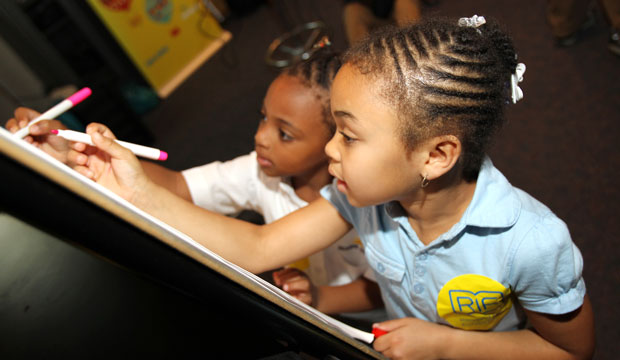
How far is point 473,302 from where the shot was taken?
0.68 m

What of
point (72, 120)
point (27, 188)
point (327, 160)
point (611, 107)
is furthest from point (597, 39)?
point (72, 120)

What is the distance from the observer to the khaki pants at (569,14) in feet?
6.63

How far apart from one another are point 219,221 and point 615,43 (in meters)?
2.37

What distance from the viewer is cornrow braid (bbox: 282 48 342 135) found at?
932 millimetres

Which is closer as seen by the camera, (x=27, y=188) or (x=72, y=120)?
(x=27, y=188)

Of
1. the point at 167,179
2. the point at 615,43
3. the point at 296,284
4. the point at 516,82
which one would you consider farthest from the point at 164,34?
the point at 516,82

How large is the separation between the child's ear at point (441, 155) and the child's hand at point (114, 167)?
1.43 feet

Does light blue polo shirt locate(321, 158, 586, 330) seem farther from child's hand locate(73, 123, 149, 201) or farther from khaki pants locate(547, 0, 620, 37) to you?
khaki pants locate(547, 0, 620, 37)

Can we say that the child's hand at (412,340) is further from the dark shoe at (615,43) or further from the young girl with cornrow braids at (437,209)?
the dark shoe at (615,43)

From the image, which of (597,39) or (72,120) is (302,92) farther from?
(597,39)

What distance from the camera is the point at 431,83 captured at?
535 millimetres

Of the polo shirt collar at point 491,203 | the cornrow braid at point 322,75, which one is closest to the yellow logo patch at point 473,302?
the polo shirt collar at point 491,203

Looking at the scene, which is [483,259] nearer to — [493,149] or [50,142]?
[50,142]

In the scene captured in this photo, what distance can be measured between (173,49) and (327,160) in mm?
2888
